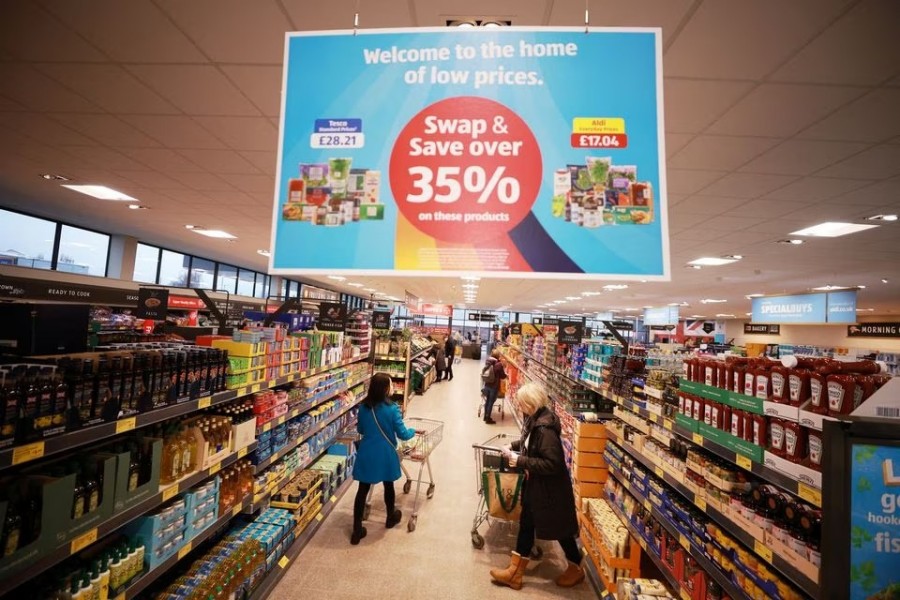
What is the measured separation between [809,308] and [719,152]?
944 cm

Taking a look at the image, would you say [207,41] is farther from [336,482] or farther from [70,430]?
[336,482]

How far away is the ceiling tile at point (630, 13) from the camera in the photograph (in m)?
1.98

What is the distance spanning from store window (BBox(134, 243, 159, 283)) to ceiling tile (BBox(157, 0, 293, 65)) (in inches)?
400

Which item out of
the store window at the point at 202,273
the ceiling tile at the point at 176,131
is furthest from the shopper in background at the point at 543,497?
the store window at the point at 202,273

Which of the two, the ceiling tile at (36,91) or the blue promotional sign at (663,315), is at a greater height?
the ceiling tile at (36,91)

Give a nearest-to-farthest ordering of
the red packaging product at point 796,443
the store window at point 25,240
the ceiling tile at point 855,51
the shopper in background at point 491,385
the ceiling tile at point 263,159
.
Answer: the red packaging product at point 796,443 → the ceiling tile at point 855,51 → the ceiling tile at point 263,159 → the store window at point 25,240 → the shopper in background at point 491,385

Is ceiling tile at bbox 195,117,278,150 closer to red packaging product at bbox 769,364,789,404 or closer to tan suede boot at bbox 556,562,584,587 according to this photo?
red packaging product at bbox 769,364,789,404

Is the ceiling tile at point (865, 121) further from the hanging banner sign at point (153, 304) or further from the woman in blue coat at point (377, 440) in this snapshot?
the hanging banner sign at point (153, 304)

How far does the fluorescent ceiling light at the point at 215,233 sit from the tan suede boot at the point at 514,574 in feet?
26.8

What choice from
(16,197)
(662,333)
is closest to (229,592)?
(16,197)

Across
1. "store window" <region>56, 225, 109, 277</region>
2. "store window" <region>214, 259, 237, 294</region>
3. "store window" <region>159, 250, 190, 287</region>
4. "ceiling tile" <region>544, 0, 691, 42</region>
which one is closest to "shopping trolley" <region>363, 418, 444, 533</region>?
"ceiling tile" <region>544, 0, 691, 42</region>

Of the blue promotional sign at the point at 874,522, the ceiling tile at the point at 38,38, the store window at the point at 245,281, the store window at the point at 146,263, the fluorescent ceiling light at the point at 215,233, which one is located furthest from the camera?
the store window at the point at 245,281

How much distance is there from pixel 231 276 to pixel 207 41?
1447cm

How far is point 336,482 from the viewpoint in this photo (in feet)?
15.8
